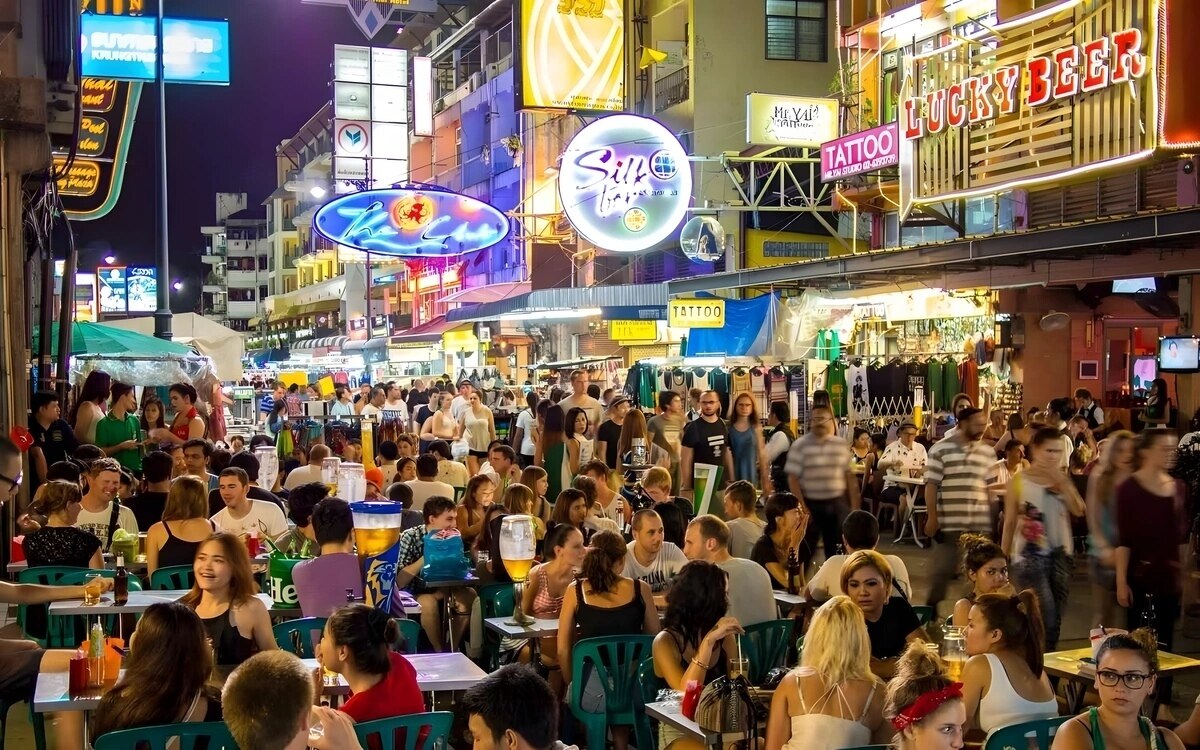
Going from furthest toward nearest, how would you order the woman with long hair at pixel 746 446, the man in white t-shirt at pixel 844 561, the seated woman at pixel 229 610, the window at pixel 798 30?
the window at pixel 798 30
the woman with long hair at pixel 746 446
the man in white t-shirt at pixel 844 561
the seated woman at pixel 229 610

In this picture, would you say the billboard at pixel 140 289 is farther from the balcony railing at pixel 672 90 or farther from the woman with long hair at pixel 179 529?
the woman with long hair at pixel 179 529

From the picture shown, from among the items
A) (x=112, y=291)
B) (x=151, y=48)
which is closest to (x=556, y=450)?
(x=151, y=48)

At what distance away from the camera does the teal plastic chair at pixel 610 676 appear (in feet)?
22.8

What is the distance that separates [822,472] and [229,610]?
595cm

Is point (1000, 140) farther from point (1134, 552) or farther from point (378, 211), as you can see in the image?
point (1134, 552)

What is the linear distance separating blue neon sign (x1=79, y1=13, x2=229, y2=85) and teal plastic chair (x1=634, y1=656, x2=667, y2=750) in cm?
1203

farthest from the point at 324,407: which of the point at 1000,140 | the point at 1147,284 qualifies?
the point at 1147,284

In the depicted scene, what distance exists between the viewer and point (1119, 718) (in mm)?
4926

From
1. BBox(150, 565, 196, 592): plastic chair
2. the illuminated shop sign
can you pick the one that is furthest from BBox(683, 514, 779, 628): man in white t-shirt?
the illuminated shop sign

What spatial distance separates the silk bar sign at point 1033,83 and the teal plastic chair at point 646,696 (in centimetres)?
1148

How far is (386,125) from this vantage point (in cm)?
3488

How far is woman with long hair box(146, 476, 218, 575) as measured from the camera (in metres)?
9.07

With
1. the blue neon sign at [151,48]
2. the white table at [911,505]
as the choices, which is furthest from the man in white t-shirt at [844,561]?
the blue neon sign at [151,48]

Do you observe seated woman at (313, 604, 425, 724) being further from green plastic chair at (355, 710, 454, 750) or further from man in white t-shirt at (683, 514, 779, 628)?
man in white t-shirt at (683, 514, 779, 628)
